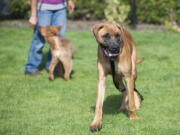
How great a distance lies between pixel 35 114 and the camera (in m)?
6.98

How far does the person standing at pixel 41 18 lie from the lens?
9.20m

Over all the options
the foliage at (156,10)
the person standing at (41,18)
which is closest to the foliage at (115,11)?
the foliage at (156,10)

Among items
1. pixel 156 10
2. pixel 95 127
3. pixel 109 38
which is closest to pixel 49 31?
pixel 109 38

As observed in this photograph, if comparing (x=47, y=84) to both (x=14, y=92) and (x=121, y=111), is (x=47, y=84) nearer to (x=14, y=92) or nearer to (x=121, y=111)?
(x=14, y=92)

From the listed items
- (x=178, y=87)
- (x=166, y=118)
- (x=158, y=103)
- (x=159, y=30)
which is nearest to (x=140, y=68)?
(x=178, y=87)

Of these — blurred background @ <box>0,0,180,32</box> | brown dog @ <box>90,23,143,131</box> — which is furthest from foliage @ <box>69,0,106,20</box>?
brown dog @ <box>90,23,143,131</box>

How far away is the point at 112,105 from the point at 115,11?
24.9ft

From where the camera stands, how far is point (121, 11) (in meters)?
14.8

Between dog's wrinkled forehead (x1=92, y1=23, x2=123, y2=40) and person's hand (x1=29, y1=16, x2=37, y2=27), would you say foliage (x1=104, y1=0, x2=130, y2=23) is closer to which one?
person's hand (x1=29, y1=16, x2=37, y2=27)

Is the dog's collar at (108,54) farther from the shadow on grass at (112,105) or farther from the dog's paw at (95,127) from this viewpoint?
the shadow on grass at (112,105)

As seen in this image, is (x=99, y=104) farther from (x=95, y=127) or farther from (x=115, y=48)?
(x=115, y=48)

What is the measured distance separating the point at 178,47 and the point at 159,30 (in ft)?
9.78

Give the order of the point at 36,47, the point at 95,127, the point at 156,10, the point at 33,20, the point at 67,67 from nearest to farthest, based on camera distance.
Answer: the point at 95,127
the point at 33,20
the point at 67,67
the point at 36,47
the point at 156,10

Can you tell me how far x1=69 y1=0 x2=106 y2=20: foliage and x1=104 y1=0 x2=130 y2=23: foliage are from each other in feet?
4.41
